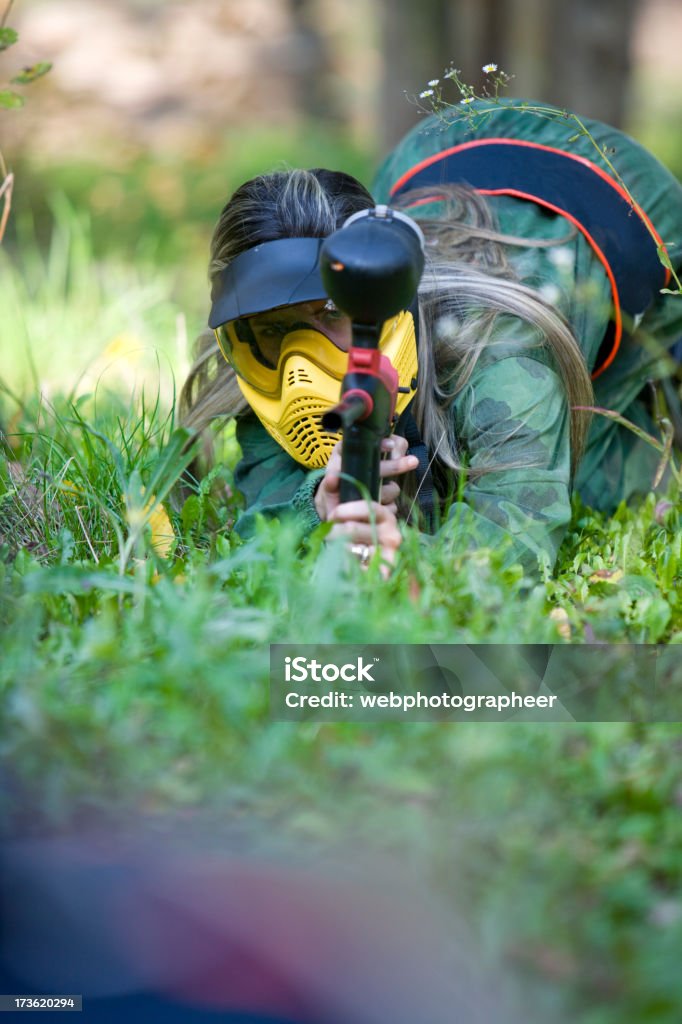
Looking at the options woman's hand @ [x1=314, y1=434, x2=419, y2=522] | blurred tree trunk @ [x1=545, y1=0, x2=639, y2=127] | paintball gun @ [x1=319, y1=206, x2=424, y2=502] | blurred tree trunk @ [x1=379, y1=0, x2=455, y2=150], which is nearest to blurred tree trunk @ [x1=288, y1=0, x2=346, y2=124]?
blurred tree trunk @ [x1=379, y1=0, x2=455, y2=150]

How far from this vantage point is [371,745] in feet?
4.93

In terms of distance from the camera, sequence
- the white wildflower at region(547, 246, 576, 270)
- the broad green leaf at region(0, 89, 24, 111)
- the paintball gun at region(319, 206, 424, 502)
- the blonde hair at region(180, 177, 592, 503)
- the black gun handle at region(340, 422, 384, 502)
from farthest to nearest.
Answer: the white wildflower at region(547, 246, 576, 270), the broad green leaf at region(0, 89, 24, 111), the blonde hair at region(180, 177, 592, 503), the black gun handle at region(340, 422, 384, 502), the paintball gun at region(319, 206, 424, 502)

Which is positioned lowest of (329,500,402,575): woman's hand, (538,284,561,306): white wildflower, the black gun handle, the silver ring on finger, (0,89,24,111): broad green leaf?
the silver ring on finger

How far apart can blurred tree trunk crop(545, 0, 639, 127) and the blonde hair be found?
3.70m

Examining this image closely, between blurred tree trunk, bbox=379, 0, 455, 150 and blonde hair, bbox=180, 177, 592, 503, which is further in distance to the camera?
blurred tree trunk, bbox=379, 0, 455, 150

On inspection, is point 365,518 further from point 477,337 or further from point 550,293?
point 550,293

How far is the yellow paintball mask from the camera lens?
201 centimetres

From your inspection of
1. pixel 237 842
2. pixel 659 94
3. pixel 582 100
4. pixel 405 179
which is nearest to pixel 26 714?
pixel 237 842

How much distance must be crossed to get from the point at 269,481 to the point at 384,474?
0.51 m

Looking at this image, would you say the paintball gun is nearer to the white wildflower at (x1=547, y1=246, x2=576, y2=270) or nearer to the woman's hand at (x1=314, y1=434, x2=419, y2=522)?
the woman's hand at (x1=314, y1=434, x2=419, y2=522)

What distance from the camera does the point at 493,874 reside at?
4.41 feet

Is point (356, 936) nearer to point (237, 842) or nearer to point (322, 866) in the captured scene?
point (322, 866)

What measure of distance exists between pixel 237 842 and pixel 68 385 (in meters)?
2.38

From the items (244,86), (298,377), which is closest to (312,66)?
(244,86)
